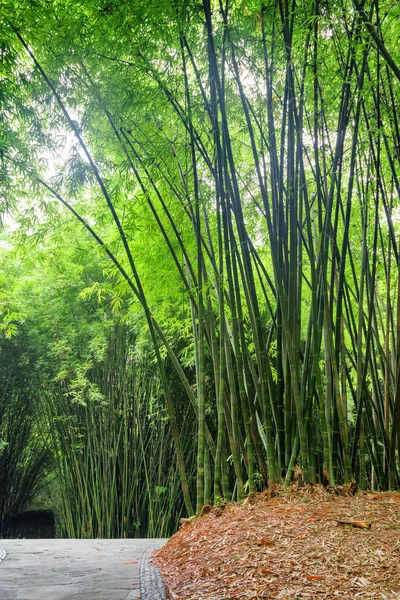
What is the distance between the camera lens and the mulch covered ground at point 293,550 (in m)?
1.74

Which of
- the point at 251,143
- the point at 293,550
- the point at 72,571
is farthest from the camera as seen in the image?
the point at 251,143

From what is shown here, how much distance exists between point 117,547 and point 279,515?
1524 millimetres

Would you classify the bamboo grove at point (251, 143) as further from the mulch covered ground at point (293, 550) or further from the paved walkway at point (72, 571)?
the paved walkway at point (72, 571)

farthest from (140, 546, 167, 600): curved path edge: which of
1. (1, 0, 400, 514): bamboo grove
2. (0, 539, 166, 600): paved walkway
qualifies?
(1, 0, 400, 514): bamboo grove

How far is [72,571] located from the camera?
8.11ft

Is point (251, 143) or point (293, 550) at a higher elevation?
point (251, 143)

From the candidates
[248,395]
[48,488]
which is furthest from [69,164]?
[48,488]

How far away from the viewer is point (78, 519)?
17.9 feet

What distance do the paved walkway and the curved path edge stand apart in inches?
1.2

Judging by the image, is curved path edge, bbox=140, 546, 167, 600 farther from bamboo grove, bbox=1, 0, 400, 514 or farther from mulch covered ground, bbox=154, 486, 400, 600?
bamboo grove, bbox=1, 0, 400, 514

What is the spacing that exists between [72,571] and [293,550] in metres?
1.12

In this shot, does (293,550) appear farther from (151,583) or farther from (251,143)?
(251,143)

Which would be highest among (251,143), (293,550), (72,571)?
(251,143)

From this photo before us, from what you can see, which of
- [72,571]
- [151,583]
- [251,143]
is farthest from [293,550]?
[251,143]
